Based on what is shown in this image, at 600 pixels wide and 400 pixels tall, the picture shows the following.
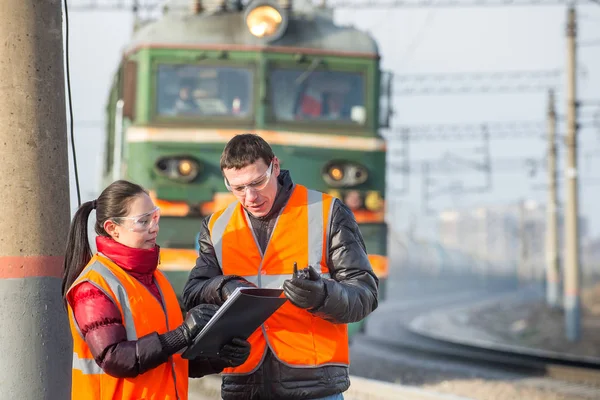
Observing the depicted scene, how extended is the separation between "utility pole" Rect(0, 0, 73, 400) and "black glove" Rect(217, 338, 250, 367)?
89cm

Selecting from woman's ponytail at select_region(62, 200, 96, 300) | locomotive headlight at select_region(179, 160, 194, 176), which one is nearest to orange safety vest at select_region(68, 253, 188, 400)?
woman's ponytail at select_region(62, 200, 96, 300)

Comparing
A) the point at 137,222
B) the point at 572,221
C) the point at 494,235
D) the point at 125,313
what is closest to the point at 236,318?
the point at 125,313

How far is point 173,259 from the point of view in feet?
→ 27.7

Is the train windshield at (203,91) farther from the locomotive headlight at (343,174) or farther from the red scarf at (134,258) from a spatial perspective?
the red scarf at (134,258)

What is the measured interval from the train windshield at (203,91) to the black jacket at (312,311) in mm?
5624

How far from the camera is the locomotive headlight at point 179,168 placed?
8.70 metres

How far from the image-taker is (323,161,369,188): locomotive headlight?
29.6 feet

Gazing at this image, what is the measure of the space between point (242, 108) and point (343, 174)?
1147mm

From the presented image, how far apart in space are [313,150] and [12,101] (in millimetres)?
5520

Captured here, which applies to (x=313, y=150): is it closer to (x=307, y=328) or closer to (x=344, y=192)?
(x=344, y=192)

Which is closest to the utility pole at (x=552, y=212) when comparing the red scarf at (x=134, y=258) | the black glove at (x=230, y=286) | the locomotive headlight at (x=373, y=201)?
the locomotive headlight at (x=373, y=201)

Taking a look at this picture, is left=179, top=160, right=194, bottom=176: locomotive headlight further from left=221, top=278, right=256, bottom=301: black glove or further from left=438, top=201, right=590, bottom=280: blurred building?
left=438, top=201, right=590, bottom=280: blurred building

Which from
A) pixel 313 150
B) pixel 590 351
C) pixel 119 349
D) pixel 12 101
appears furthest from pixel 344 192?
pixel 590 351

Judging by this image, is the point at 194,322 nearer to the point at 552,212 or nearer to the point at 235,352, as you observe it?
the point at 235,352
